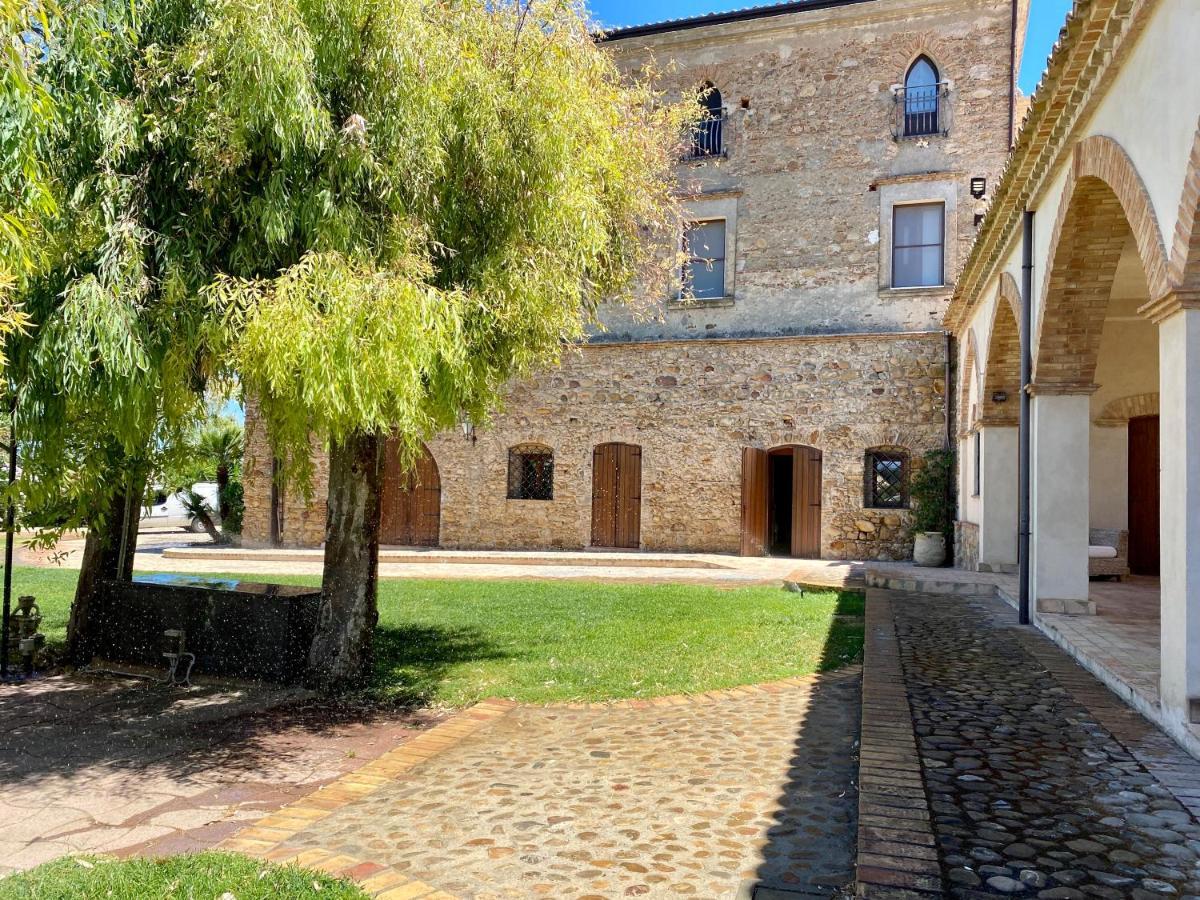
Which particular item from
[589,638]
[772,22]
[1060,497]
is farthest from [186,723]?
[772,22]

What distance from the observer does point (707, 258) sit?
1666 centimetres

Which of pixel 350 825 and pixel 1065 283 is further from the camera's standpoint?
A: pixel 1065 283

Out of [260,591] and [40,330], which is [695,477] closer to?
[260,591]

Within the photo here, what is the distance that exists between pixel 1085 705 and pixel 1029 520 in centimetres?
324

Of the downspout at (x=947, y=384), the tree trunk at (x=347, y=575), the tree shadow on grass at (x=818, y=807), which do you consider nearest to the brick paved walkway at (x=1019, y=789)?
the tree shadow on grass at (x=818, y=807)

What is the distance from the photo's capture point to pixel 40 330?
4.20m

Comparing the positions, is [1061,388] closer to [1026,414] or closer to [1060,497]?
[1026,414]

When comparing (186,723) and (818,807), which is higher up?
(818,807)

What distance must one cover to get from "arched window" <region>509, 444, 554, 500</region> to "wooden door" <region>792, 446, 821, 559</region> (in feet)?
15.4

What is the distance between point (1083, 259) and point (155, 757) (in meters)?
7.20

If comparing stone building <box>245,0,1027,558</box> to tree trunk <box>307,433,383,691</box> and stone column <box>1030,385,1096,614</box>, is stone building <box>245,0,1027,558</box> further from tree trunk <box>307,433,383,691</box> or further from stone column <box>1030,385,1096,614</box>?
tree trunk <box>307,433,383,691</box>

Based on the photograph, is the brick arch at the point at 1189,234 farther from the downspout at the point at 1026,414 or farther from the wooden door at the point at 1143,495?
the wooden door at the point at 1143,495

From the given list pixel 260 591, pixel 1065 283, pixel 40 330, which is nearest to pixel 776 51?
pixel 1065 283

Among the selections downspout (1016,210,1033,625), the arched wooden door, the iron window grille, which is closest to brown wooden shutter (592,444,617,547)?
the arched wooden door
